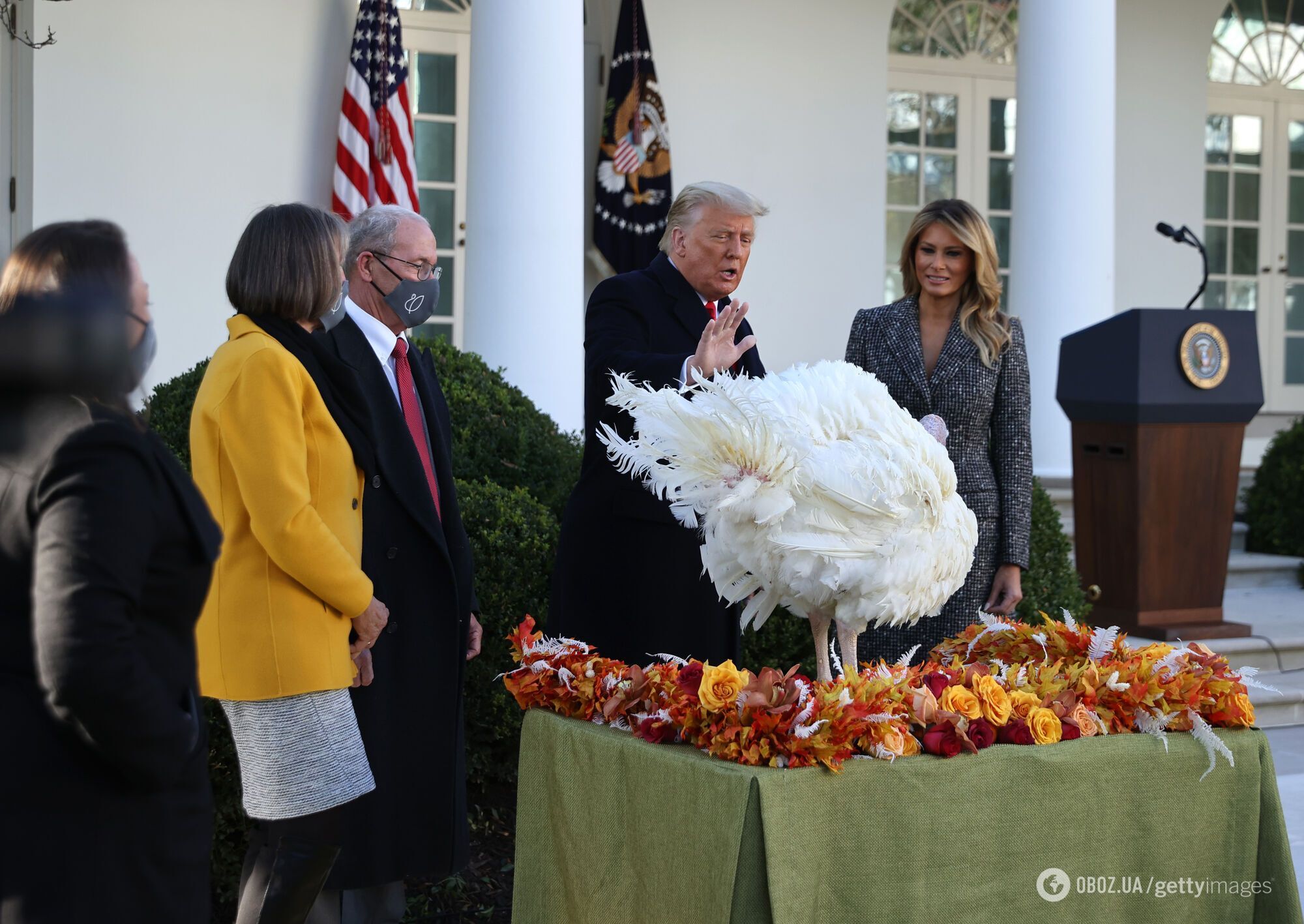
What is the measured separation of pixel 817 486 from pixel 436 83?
25.6 feet

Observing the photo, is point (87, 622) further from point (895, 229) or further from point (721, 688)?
point (895, 229)

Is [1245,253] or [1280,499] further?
[1245,253]

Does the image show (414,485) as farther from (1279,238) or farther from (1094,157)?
(1279,238)

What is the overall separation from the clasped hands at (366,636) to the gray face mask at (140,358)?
994 millimetres

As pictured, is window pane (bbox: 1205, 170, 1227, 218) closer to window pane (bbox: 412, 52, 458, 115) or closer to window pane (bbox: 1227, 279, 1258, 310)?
window pane (bbox: 1227, 279, 1258, 310)

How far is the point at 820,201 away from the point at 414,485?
752cm

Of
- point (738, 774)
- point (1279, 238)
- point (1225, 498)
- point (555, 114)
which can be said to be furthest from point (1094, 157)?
point (738, 774)

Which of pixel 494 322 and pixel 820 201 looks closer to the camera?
pixel 494 322

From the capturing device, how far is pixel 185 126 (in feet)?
27.3

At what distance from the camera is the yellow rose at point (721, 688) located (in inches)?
92.9

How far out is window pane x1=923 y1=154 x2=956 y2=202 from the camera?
10.6 meters

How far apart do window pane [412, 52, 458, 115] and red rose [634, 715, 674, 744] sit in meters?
7.60

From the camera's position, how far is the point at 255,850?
2.78 metres

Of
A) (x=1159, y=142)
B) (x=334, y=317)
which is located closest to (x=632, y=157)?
(x=1159, y=142)
